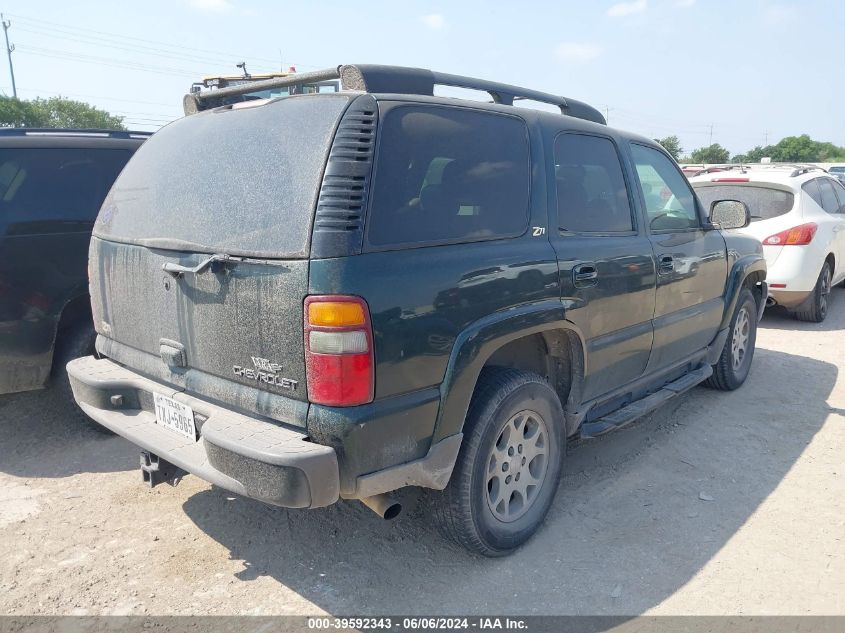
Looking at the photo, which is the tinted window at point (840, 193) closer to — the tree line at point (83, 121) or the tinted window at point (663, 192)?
the tinted window at point (663, 192)

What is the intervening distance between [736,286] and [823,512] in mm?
1922

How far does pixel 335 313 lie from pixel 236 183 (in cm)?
76

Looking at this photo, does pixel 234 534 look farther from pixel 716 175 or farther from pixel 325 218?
pixel 716 175

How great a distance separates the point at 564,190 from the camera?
11.0ft

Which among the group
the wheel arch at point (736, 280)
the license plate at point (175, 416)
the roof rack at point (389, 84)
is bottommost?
the license plate at point (175, 416)

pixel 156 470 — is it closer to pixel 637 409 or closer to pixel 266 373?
pixel 266 373

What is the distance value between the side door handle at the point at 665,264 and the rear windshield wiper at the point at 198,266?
254 cm

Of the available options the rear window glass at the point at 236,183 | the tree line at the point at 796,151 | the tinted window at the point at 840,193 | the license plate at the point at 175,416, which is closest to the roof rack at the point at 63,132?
the rear window glass at the point at 236,183

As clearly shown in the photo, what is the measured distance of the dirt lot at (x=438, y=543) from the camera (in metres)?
2.79


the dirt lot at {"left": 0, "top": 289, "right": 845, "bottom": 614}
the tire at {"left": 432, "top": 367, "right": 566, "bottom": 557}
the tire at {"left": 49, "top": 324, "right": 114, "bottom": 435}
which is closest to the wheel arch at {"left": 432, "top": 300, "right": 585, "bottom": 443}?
the tire at {"left": 432, "top": 367, "right": 566, "bottom": 557}

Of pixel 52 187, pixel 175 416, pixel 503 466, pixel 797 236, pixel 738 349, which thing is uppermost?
pixel 52 187

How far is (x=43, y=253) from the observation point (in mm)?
4059

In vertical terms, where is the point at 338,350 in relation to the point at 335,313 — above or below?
below

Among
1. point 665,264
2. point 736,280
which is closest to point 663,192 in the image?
point 665,264
